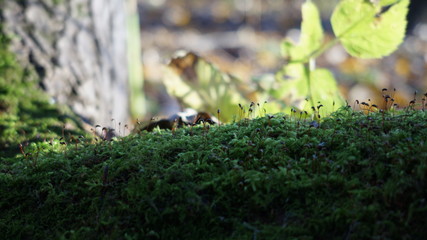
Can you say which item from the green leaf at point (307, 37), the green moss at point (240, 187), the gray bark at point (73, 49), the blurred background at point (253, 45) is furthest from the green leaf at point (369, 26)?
the blurred background at point (253, 45)

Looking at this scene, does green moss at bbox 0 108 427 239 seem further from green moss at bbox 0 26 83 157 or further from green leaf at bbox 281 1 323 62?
green leaf at bbox 281 1 323 62

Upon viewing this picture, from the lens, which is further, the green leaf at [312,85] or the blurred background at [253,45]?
the blurred background at [253,45]

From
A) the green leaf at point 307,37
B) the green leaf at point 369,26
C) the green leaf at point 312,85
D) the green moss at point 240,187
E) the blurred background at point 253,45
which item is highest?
the blurred background at point 253,45

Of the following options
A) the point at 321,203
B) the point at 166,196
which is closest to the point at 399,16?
the point at 321,203

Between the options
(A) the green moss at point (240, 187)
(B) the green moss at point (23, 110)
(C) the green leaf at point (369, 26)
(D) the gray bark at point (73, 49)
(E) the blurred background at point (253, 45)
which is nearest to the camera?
(A) the green moss at point (240, 187)

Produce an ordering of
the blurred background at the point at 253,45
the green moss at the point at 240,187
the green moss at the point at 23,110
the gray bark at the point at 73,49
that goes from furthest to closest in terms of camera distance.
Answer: the blurred background at the point at 253,45
the gray bark at the point at 73,49
the green moss at the point at 23,110
the green moss at the point at 240,187

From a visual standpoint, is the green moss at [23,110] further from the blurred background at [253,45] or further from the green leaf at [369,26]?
the blurred background at [253,45]

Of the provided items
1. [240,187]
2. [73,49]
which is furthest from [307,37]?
[73,49]

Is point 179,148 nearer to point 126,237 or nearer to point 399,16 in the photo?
point 126,237
